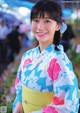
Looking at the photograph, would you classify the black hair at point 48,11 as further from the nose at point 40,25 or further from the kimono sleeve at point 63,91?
the kimono sleeve at point 63,91

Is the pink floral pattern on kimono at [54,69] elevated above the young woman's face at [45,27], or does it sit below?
below

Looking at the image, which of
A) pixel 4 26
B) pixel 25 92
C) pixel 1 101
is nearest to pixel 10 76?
pixel 1 101

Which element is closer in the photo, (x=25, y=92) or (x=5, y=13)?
(x=25, y=92)

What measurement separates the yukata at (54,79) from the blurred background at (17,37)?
167 centimetres

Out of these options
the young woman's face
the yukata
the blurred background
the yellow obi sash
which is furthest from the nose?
the blurred background

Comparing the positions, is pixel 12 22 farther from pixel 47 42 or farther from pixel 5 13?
pixel 47 42

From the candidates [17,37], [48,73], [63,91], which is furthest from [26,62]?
[17,37]

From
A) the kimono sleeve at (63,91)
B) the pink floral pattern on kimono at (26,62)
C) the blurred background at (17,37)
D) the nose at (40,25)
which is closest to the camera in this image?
the kimono sleeve at (63,91)

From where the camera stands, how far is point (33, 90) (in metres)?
1.60

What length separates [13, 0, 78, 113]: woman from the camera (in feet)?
4.91

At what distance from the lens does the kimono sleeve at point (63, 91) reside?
Answer: 149cm

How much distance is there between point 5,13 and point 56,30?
1.80 meters

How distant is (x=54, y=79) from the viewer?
151 cm

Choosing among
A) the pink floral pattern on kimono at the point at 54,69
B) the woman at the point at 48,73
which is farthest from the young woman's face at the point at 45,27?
the pink floral pattern on kimono at the point at 54,69
